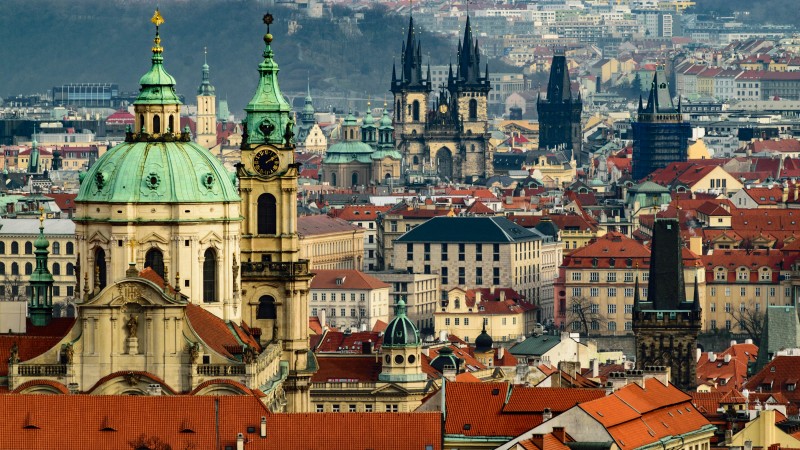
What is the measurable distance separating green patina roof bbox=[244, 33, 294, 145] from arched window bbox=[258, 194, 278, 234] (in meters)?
1.41

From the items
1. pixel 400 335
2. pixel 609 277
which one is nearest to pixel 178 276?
pixel 400 335

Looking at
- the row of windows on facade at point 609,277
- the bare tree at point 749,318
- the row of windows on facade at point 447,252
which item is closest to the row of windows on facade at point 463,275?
the row of windows on facade at point 447,252

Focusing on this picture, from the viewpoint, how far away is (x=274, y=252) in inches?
3430

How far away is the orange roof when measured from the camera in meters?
139

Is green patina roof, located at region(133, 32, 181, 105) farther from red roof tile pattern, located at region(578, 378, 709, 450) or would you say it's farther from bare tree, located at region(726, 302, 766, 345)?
bare tree, located at region(726, 302, 766, 345)

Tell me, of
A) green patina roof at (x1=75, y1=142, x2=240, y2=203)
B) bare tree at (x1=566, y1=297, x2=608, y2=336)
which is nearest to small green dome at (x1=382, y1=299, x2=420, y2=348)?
green patina roof at (x1=75, y1=142, x2=240, y2=203)

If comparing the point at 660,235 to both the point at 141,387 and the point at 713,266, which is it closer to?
the point at 141,387

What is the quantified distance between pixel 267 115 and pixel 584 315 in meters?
54.4

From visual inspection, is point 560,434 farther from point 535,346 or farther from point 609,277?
point 609,277

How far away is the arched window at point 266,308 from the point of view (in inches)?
3423

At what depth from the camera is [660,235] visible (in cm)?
10400

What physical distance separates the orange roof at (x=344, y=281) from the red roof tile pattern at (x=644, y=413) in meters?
59.4

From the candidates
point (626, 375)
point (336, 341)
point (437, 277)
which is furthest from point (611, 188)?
point (626, 375)

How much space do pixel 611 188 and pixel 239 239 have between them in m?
118
